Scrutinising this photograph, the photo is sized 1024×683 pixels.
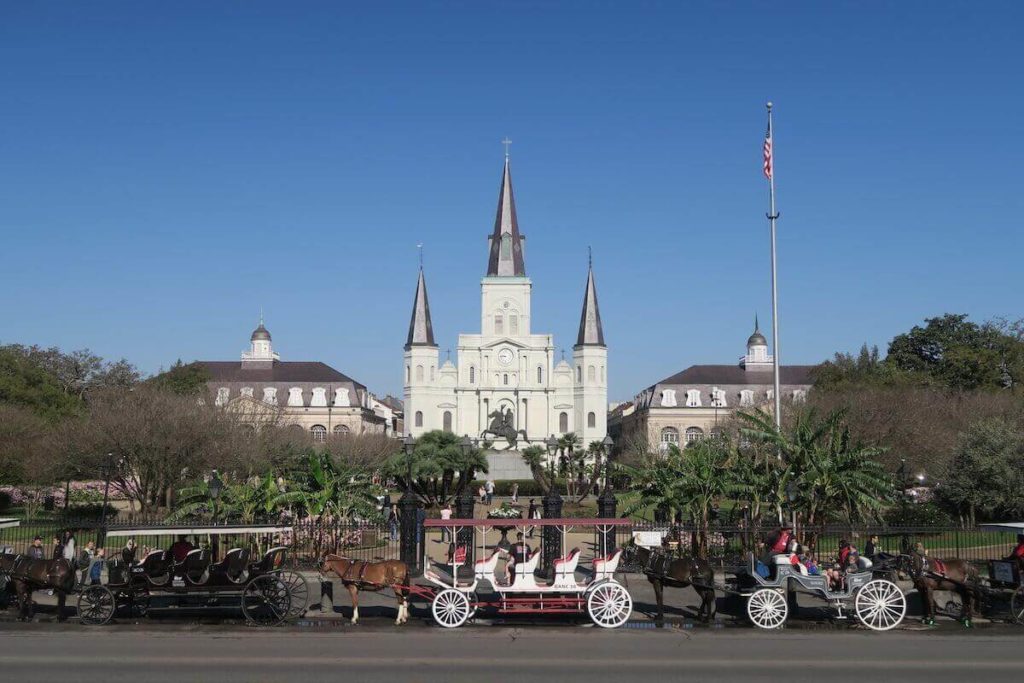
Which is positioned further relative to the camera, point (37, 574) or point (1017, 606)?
point (1017, 606)

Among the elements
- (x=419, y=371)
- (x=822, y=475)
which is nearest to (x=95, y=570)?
(x=822, y=475)

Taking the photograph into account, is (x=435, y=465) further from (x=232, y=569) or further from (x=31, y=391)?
(x=31, y=391)

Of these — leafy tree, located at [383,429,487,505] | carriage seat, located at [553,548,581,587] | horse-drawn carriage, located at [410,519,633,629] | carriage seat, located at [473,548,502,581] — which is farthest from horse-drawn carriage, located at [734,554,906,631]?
leafy tree, located at [383,429,487,505]

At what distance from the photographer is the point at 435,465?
38781 mm

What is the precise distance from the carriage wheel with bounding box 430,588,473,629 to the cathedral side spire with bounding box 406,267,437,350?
282 ft

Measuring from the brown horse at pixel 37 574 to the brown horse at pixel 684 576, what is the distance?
956 centimetres

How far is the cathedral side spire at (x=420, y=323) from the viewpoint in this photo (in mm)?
101250

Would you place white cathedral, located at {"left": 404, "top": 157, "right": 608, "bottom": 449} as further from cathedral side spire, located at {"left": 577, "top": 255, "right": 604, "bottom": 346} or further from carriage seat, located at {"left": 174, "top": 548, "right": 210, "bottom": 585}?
carriage seat, located at {"left": 174, "top": 548, "right": 210, "bottom": 585}

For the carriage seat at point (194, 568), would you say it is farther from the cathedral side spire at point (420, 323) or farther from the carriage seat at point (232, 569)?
the cathedral side spire at point (420, 323)

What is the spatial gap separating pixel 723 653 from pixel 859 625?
3.61m

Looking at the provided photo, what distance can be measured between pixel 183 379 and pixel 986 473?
55.7m

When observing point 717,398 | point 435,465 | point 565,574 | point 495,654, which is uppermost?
point 717,398

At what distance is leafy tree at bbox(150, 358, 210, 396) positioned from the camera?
67375 millimetres

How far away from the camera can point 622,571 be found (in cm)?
2148
